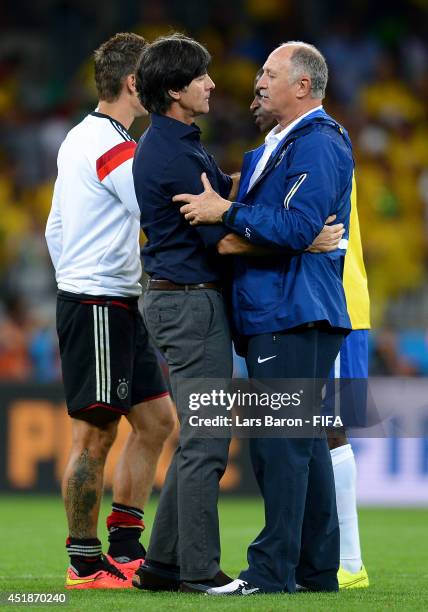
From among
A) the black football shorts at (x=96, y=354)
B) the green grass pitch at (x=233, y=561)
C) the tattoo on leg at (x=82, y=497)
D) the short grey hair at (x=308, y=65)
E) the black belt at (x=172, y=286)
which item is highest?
the short grey hair at (x=308, y=65)

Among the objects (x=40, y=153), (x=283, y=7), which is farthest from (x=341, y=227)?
(x=283, y=7)

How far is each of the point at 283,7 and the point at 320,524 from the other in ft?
38.7

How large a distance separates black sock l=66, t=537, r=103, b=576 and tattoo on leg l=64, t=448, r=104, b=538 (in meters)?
0.03

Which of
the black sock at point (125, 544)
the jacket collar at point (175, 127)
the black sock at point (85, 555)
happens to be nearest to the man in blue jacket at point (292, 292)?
the jacket collar at point (175, 127)

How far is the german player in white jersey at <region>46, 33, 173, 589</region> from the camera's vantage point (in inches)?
216

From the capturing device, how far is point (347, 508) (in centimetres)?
572

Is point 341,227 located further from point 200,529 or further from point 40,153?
point 40,153

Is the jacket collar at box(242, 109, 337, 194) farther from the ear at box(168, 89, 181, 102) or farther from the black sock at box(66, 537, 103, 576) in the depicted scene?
the black sock at box(66, 537, 103, 576)

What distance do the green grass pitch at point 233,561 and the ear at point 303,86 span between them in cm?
198

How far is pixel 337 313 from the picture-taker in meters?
4.99

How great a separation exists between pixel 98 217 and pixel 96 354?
602mm

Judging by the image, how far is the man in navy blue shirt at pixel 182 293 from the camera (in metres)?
4.95

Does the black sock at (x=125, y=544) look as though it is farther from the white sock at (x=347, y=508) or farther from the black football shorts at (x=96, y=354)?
the white sock at (x=347, y=508)

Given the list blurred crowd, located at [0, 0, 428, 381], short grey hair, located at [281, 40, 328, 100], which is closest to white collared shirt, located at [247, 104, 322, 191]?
short grey hair, located at [281, 40, 328, 100]
